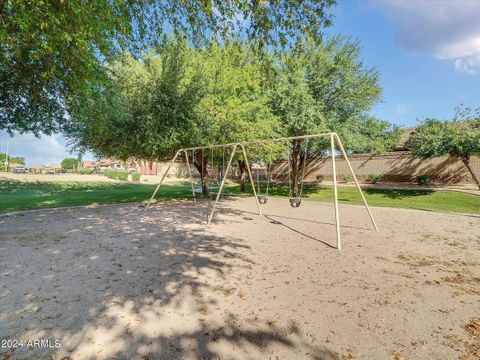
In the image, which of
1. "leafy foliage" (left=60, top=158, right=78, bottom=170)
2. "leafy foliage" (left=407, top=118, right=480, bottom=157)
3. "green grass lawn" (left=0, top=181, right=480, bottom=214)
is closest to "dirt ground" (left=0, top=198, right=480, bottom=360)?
"green grass lawn" (left=0, top=181, right=480, bottom=214)

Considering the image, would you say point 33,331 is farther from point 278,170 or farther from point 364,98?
point 278,170

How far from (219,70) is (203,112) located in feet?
8.07

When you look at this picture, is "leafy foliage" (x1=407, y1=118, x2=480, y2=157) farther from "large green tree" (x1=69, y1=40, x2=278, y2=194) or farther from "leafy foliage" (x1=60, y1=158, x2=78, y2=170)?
"leafy foliage" (x1=60, y1=158, x2=78, y2=170)

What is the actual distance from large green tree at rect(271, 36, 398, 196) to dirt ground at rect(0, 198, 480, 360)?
9.66 meters

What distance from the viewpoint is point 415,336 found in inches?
139

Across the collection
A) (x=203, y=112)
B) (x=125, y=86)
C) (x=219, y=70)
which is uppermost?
(x=219, y=70)

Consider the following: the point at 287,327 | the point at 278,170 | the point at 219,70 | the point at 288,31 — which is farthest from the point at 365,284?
the point at 278,170

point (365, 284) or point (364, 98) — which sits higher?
point (364, 98)

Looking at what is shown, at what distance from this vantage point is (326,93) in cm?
1850

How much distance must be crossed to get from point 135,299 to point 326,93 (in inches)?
685

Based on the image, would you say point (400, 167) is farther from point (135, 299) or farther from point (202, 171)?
point (135, 299)

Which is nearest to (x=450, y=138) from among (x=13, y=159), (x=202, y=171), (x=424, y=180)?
(x=424, y=180)

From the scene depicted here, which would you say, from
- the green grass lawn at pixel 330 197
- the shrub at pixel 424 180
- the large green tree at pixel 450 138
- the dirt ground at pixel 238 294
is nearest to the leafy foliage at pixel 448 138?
the large green tree at pixel 450 138

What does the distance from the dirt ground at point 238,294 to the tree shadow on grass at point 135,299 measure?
0.02 meters
